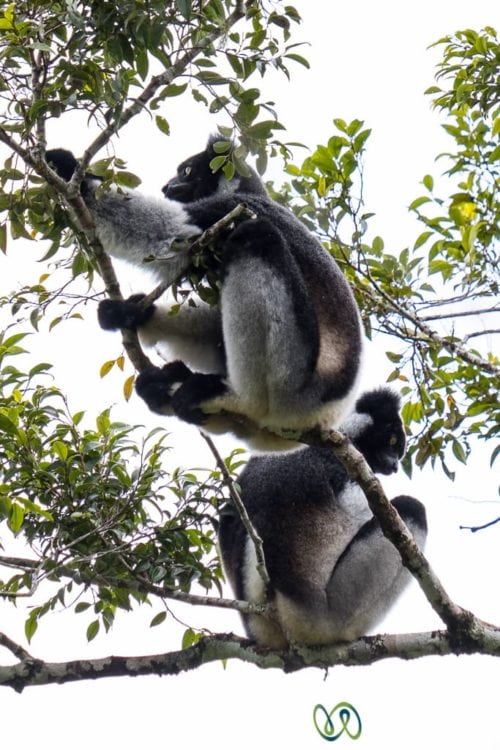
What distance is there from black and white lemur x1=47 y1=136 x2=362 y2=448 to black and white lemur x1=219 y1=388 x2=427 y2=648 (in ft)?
2.35

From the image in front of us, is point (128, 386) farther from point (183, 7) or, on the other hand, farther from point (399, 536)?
point (183, 7)

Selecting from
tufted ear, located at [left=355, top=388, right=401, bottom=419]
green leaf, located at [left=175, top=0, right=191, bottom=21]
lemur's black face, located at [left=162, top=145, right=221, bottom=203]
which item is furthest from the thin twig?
tufted ear, located at [left=355, top=388, right=401, bottom=419]

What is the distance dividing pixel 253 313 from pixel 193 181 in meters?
1.77

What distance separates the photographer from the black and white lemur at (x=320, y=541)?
5.98 metres

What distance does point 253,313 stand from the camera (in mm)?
5016

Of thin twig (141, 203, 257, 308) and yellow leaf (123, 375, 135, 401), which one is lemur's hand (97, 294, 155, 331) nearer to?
thin twig (141, 203, 257, 308)

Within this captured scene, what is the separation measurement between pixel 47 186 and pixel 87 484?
1615 millimetres

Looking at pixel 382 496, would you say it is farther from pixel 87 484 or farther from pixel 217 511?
pixel 87 484

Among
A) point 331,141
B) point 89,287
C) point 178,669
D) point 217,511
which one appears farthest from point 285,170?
point 178,669

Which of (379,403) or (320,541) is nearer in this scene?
(320,541)

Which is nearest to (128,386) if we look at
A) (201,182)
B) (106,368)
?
(106,368)

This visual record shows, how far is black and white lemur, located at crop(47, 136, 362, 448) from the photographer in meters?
5.07

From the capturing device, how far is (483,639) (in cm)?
500

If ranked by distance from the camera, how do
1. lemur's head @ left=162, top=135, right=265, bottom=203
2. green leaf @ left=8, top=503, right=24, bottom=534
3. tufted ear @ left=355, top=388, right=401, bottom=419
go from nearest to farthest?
1. green leaf @ left=8, top=503, right=24, bottom=534
2. lemur's head @ left=162, top=135, right=265, bottom=203
3. tufted ear @ left=355, top=388, right=401, bottom=419
